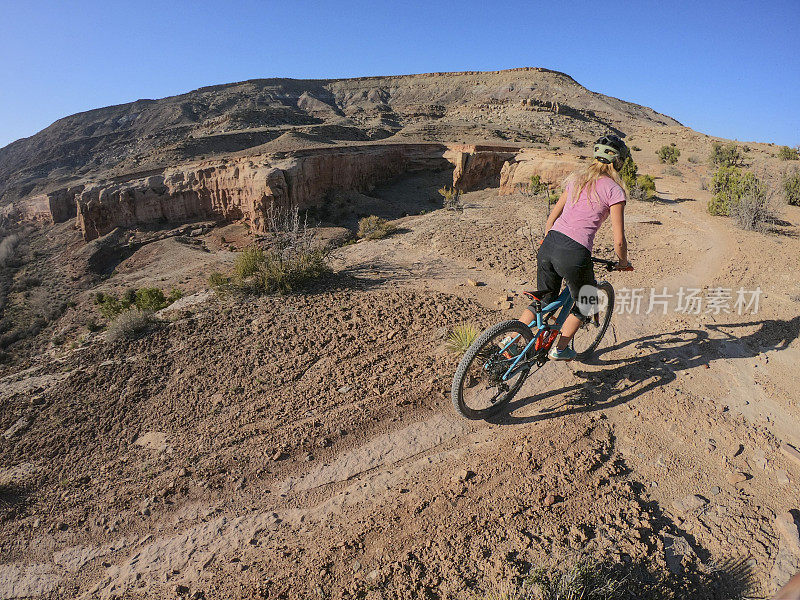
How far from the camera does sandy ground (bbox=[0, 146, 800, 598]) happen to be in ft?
8.52

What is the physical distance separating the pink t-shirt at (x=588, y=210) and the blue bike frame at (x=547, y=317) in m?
0.63

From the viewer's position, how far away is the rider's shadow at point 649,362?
402 cm

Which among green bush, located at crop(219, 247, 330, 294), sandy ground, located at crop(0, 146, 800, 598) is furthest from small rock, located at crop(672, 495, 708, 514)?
green bush, located at crop(219, 247, 330, 294)

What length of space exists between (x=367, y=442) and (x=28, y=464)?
358 cm

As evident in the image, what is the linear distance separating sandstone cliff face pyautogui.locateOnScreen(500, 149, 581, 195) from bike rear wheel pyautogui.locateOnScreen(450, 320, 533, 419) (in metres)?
18.2

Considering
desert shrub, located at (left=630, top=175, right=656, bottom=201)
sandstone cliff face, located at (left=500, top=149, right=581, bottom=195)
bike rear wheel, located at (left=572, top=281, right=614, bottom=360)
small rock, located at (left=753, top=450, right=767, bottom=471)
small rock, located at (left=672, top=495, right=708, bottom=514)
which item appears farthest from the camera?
sandstone cliff face, located at (left=500, top=149, right=581, bottom=195)

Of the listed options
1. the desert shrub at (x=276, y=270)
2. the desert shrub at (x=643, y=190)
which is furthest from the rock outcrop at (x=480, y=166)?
the desert shrub at (x=276, y=270)

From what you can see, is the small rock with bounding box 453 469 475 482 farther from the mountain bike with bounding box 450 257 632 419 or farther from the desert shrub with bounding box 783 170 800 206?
the desert shrub with bounding box 783 170 800 206

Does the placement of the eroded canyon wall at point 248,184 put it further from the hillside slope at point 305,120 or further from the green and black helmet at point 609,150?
the green and black helmet at point 609,150

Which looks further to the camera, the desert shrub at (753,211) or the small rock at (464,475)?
the desert shrub at (753,211)

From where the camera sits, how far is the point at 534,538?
8.63 ft

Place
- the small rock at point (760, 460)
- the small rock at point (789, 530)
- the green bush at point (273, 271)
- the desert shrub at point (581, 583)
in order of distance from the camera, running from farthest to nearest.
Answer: the green bush at point (273, 271), the small rock at point (760, 460), the small rock at point (789, 530), the desert shrub at point (581, 583)

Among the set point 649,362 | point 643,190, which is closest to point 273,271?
point 649,362

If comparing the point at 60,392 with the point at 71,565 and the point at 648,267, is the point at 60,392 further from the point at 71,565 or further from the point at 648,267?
the point at 648,267
